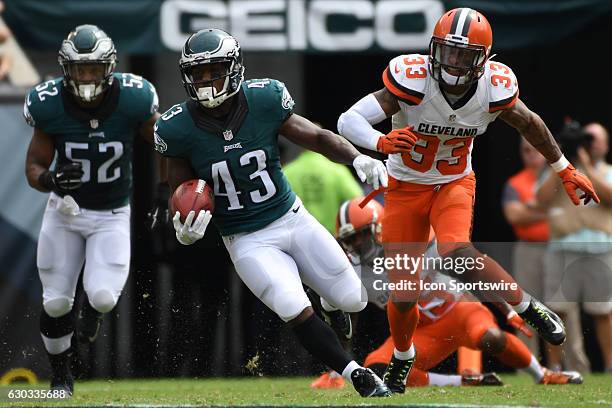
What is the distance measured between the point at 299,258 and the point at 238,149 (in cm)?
62

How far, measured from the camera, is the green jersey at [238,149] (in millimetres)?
6336

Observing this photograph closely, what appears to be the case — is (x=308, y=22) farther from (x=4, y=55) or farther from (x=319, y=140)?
(x=319, y=140)

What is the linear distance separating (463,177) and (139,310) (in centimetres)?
228

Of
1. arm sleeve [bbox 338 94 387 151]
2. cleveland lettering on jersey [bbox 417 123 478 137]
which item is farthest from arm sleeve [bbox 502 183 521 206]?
arm sleeve [bbox 338 94 387 151]

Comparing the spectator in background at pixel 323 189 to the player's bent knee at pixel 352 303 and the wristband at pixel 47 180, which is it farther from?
the player's bent knee at pixel 352 303

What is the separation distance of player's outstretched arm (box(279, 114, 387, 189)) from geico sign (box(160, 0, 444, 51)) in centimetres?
306

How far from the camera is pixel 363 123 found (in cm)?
649

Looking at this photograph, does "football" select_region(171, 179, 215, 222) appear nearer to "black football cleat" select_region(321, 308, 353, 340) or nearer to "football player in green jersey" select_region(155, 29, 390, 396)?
"football player in green jersey" select_region(155, 29, 390, 396)

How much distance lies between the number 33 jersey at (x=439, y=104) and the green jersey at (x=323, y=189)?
2.52 meters

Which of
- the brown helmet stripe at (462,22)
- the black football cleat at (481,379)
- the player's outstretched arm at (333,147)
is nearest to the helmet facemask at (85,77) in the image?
the player's outstretched arm at (333,147)

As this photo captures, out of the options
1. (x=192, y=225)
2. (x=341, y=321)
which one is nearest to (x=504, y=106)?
(x=341, y=321)

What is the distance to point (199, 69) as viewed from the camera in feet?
20.8

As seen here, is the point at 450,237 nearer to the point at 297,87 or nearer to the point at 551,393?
the point at 551,393

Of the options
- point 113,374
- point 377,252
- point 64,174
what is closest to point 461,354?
point 377,252
